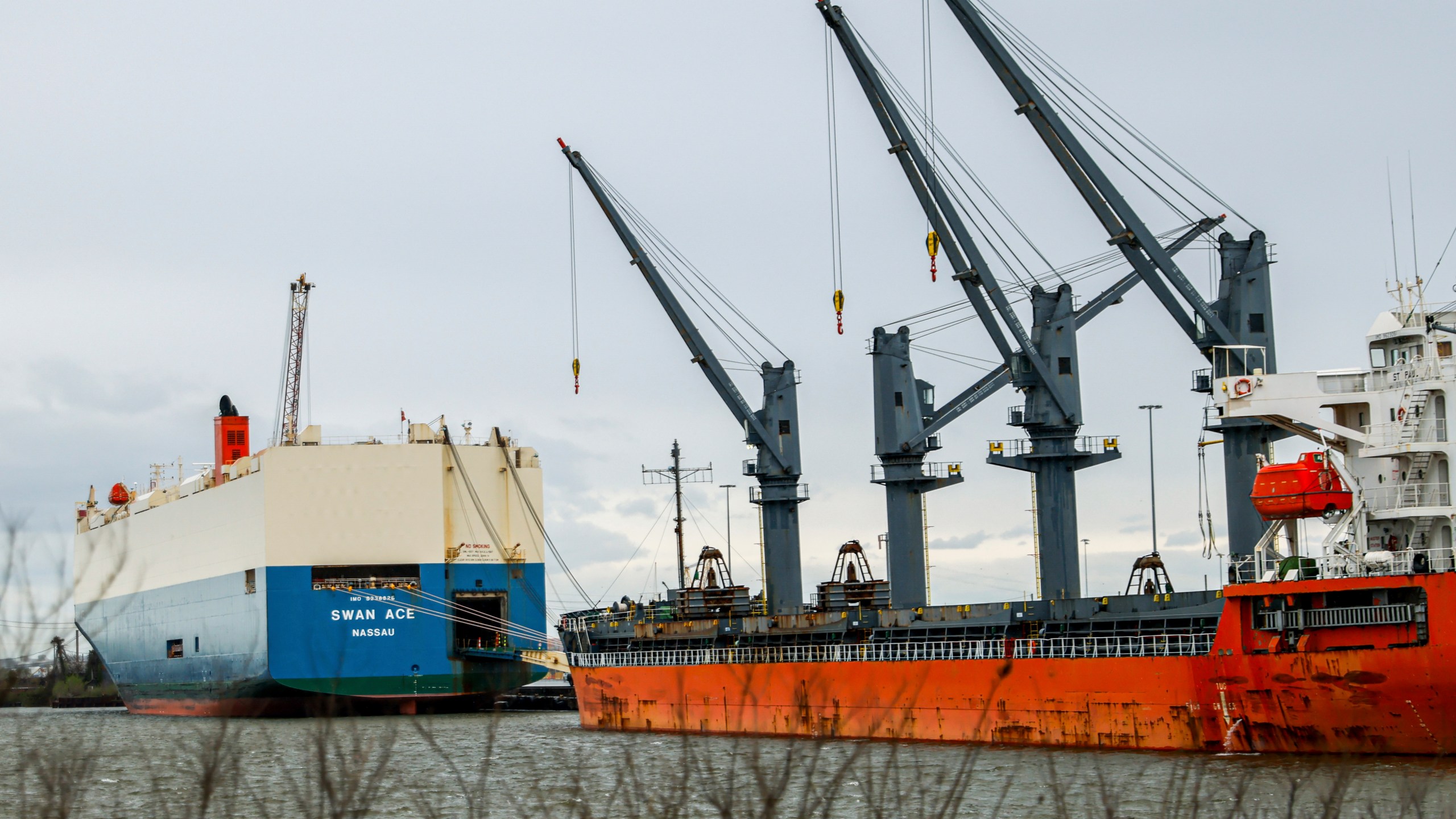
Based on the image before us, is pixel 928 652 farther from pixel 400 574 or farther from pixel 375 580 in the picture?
pixel 375 580

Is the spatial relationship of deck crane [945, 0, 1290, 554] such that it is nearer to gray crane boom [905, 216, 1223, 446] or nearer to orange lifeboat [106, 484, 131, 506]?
gray crane boom [905, 216, 1223, 446]

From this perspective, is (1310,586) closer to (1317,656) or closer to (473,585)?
(1317,656)

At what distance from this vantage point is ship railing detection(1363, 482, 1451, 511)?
2686 cm

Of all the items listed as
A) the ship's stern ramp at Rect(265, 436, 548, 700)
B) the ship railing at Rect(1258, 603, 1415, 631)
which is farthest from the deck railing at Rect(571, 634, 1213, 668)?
the ship's stern ramp at Rect(265, 436, 548, 700)

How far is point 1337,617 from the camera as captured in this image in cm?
2648

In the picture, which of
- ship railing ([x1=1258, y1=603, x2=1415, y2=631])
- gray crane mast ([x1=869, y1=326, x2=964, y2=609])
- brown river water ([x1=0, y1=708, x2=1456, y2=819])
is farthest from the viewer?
gray crane mast ([x1=869, y1=326, x2=964, y2=609])

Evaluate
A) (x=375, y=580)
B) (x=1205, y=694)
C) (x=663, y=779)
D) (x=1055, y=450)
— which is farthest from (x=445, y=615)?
(x=663, y=779)

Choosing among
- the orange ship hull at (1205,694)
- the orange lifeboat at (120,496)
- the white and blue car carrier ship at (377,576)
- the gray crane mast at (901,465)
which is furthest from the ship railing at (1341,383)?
the orange lifeboat at (120,496)

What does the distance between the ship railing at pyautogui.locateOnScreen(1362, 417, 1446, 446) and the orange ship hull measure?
2.76 meters

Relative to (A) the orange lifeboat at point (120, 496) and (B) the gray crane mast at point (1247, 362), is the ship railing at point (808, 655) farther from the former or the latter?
(A) the orange lifeboat at point (120, 496)

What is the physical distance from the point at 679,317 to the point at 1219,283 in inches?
749

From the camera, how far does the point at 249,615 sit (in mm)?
49312

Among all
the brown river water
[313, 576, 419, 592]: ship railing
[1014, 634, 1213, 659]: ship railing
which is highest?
[313, 576, 419, 592]: ship railing

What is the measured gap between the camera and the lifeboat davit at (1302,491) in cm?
2758
